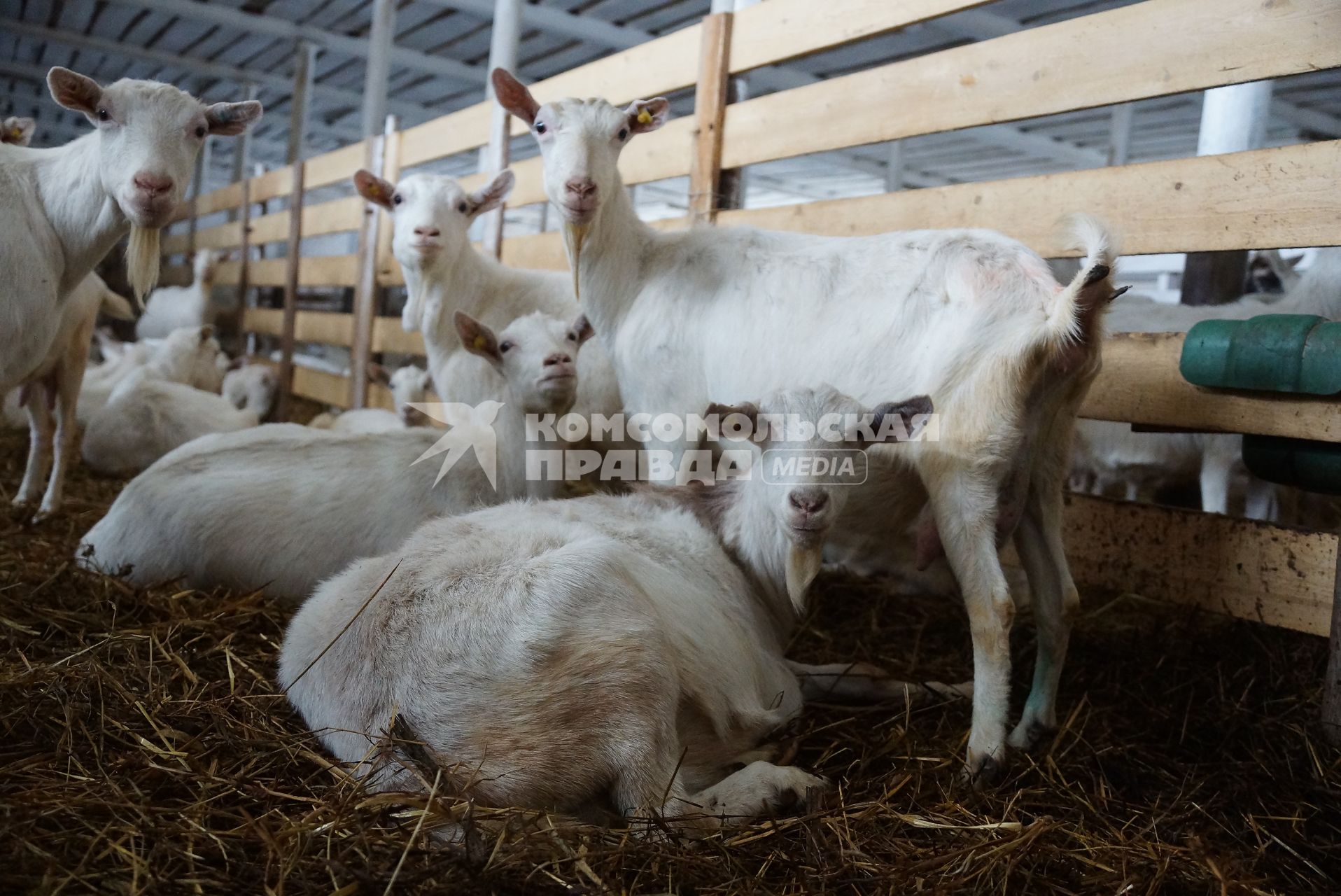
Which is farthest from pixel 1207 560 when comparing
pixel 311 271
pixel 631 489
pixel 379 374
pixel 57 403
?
pixel 311 271

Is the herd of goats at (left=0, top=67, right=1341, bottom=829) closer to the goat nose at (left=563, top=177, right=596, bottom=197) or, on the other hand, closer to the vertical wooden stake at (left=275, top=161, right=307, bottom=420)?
the goat nose at (left=563, top=177, right=596, bottom=197)

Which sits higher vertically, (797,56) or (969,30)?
(969,30)

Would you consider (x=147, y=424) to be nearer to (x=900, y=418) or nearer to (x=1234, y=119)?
(x=900, y=418)

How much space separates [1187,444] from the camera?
219 inches

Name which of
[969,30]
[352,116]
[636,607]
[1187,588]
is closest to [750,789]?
[636,607]

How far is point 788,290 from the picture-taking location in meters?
3.67

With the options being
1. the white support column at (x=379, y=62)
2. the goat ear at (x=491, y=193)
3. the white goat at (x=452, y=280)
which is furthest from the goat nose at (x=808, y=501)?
the white support column at (x=379, y=62)

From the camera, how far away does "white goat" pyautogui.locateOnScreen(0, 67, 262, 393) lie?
11.6 feet

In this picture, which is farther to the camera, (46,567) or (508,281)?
(508,281)

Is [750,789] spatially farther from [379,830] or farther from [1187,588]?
[1187,588]

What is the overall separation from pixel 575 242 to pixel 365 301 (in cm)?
577

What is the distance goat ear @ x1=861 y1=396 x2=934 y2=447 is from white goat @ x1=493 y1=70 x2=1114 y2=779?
0.53 feet

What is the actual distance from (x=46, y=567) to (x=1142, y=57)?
455cm

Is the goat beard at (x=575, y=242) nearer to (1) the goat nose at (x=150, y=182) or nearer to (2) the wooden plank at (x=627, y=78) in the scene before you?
(1) the goat nose at (x=150, y=182)
